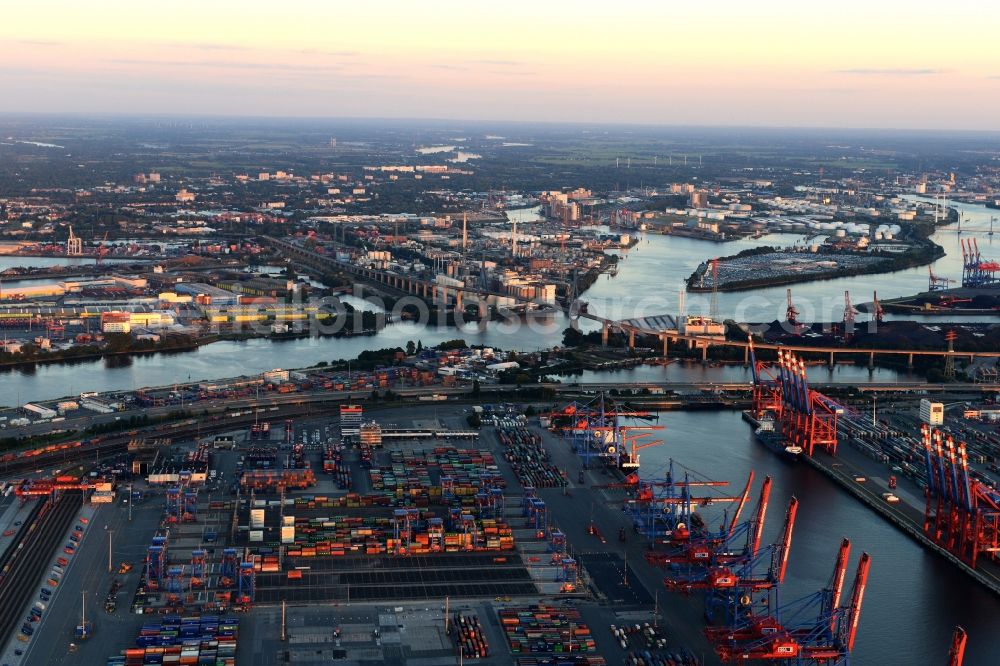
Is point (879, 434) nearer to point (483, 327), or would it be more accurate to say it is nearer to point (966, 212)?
point (483, 327)

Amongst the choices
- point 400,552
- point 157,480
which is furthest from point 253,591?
point 157,480

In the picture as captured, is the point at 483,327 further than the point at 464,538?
Yes

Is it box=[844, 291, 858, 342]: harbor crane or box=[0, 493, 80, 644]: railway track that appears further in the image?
box=[844, 291, 858, 342]: harbor crane

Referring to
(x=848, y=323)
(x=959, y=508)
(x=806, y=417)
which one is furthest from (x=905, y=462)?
(x=848, y=323)

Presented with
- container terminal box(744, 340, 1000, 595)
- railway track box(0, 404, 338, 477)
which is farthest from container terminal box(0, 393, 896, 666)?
container terminal box(744, 340, 1000, 595)

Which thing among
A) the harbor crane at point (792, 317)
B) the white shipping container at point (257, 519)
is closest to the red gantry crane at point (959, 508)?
the white shipping container at point (257, 519)

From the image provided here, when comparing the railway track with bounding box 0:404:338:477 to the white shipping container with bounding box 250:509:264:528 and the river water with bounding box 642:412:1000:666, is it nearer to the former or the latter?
the white shipping container with bounding box 250:509:264:528

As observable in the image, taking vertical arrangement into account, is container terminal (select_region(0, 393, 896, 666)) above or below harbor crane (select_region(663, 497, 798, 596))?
below
